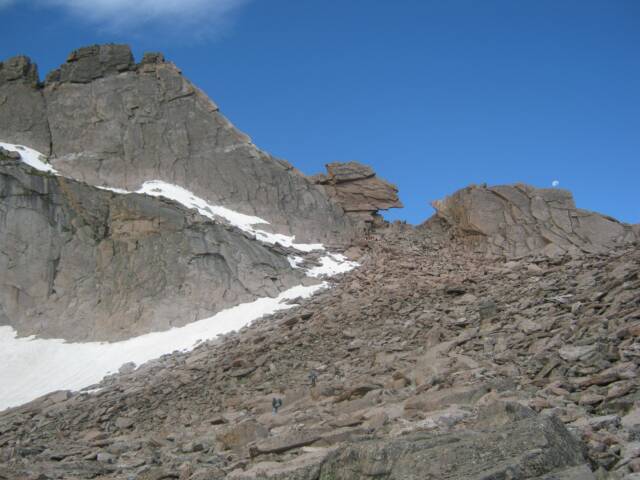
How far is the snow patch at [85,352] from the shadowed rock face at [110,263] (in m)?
0.66

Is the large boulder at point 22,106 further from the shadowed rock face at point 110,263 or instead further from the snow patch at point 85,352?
the snow patch at point 85,352

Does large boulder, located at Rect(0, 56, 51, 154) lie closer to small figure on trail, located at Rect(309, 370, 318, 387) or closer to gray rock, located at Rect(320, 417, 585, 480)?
small figure on trail, located at Rect(309, 370, 318, 387)

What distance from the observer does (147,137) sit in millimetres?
37344

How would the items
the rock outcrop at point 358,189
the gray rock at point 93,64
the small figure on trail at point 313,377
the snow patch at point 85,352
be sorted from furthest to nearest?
the rock outcrop at point 358,189 < the gray rock at point 93,64 < the snow patch at point 85,352 < the small figure on trail at point 313,377

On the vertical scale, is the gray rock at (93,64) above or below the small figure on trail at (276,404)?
above

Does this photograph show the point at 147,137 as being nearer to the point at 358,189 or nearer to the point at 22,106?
the point at 22,106

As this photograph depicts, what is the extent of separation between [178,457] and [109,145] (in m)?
25.6

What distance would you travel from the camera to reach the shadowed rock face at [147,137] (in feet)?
119

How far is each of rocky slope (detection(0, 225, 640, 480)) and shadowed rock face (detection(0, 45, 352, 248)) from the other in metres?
9.82

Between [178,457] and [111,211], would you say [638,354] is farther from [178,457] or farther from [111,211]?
[111,211]

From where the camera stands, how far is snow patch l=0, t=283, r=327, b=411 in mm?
25328

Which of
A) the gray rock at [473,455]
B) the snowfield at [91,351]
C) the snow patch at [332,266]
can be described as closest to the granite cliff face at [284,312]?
the gray rock at [473,455]

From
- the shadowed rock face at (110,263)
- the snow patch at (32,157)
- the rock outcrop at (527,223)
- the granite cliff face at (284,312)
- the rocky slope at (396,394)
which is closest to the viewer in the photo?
the rocky slope at (396,394)

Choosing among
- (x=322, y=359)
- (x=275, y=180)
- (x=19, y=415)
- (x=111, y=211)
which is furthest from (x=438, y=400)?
(x=275, y=180)
